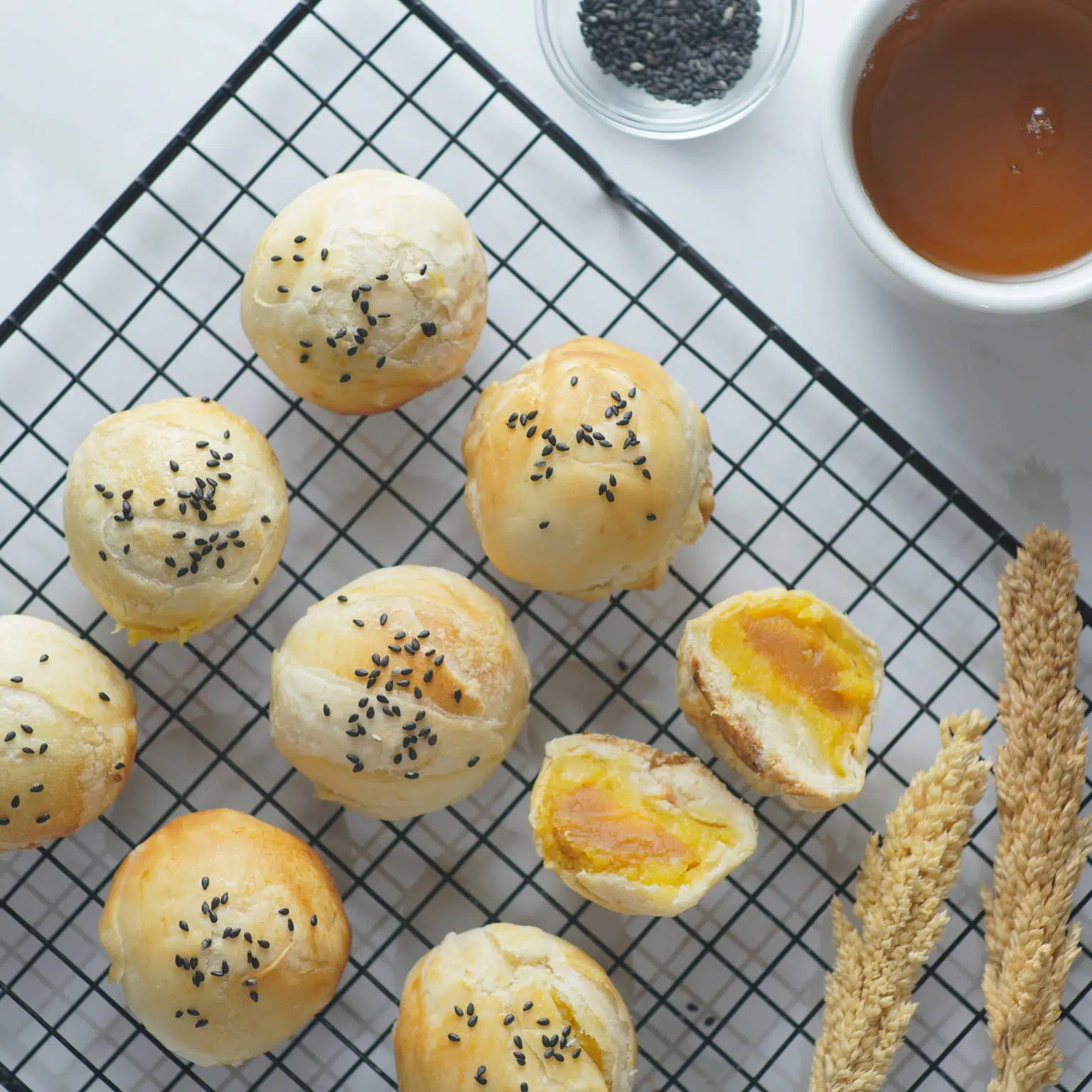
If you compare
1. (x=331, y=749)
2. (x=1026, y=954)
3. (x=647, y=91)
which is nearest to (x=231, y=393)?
(x=331, y=749)

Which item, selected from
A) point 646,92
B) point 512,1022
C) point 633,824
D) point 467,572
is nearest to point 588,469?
point 467,572

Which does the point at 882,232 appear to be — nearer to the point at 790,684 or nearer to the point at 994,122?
the point at 994,122

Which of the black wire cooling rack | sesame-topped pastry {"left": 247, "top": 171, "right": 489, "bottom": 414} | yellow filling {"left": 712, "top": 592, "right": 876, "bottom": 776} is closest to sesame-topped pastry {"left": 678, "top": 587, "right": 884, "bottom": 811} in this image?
yellow filling {"left": 712, "top": 592, "right": 876, "bottom": 776}

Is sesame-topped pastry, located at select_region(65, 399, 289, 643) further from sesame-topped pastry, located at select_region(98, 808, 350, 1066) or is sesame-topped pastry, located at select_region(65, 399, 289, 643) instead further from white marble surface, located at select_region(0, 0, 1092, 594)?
white marble surface, located at select_region(0, 0, 1092, 594)

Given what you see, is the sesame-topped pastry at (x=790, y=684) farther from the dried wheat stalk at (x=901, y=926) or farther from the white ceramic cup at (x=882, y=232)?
the white ceramic cup at (x=882, y=232)

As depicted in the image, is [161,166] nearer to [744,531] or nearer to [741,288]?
[741,288]

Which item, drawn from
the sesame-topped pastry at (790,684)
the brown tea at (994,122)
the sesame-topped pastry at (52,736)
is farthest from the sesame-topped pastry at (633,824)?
the brown tea at (994,122)

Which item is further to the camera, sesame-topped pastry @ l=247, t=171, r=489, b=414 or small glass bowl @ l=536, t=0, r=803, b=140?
small glass bowl @ l=536, t=0, r=803, b=140

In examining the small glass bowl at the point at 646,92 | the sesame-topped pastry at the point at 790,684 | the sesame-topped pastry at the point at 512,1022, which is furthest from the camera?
the small glass bowl at the point at 646,92
